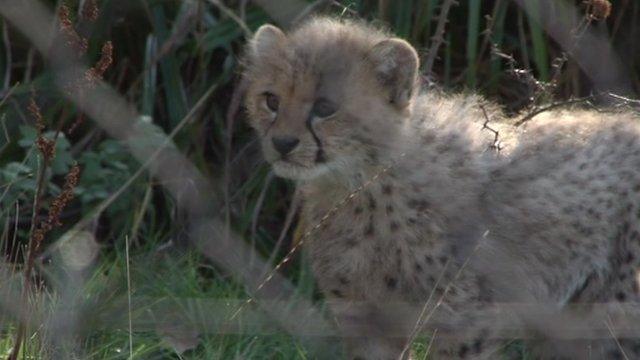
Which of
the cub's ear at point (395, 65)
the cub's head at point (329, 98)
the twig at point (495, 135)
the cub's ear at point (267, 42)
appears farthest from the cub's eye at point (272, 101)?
the twig at point (495, 135)

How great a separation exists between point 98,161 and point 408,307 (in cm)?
114

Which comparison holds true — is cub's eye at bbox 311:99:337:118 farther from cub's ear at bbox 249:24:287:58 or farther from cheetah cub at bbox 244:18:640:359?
cub's ear at bbox 249:24:287:58

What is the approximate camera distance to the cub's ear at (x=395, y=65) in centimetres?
307

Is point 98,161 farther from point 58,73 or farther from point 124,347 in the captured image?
point 124,347

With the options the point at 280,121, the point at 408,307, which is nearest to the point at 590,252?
the point at 408,307

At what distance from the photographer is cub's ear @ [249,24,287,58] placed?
3.17 m

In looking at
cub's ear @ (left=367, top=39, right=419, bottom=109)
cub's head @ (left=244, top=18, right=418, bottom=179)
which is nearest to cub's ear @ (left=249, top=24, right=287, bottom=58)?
cub's head @ (left=244, top=18, right=418, bottom=179)

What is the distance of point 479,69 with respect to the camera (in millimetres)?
4137

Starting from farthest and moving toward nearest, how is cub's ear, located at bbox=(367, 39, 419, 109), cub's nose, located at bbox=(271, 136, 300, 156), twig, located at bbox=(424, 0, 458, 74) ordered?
twig, located at bbox=(424, 0, 458, 74) → cub's ear, located at bbox=(367, 39, 419, 109) → cub's nose, located at bbox=(271, 136, 300, 156)

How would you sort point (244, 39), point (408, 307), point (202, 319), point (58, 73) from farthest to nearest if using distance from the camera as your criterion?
point (244, 39), point (58, 73), point (202, 319), point (408, 307)

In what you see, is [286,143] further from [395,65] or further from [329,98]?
[395,65]

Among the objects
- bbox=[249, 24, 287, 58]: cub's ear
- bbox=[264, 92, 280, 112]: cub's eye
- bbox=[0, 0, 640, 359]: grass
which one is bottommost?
bbox=[0, 0, 640, 359]: grass

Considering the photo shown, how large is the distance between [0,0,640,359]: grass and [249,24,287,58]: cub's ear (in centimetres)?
37

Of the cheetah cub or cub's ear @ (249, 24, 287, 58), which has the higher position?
cub's ear @ (249, 24, 287, 58)
